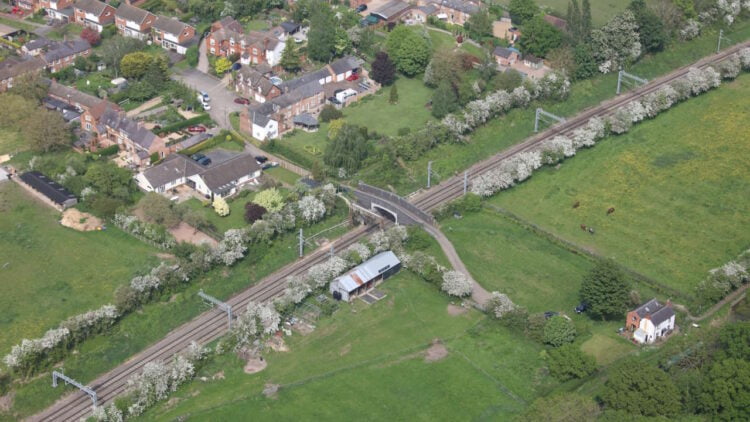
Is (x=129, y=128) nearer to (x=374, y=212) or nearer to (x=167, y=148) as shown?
(x=167, y=148)

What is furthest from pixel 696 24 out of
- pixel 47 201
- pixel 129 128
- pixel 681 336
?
pixel 47 201

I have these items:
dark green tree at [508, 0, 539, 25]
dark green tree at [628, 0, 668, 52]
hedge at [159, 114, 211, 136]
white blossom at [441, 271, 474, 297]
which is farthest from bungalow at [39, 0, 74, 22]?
white blossom at [441, 271, 474, 297]

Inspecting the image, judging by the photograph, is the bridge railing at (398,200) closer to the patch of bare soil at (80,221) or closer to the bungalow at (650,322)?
the bungalow at (650,322)

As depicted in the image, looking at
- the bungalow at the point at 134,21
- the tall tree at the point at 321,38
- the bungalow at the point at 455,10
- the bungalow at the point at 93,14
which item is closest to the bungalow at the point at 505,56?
the bungalow at the point at 455,10

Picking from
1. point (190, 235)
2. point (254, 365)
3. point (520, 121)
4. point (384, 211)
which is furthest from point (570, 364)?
point (520, 121)

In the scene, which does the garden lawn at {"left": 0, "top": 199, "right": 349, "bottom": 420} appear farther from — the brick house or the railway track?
the brick house

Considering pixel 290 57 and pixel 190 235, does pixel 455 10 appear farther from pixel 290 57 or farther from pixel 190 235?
pixel 190 235
